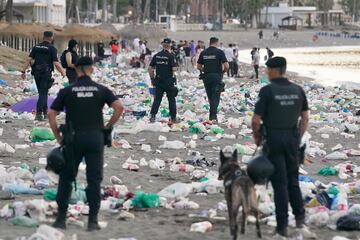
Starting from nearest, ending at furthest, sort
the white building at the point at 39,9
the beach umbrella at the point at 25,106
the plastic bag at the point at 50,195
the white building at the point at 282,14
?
the plastic bag at the point at 50,195 → the beach umbrella at the point at 25,106 → the white building at the point at 39,9 → the white building at the point at 282,14

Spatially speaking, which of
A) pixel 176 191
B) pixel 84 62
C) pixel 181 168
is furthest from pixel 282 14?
pixel 84 62

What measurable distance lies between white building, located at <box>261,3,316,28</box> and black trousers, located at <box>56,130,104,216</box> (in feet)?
465

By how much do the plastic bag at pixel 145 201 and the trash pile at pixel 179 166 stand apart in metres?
0.01

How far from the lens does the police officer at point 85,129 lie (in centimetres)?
848

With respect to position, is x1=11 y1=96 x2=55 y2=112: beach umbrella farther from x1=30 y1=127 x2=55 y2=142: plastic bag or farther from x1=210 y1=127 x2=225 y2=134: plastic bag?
x1=30 y1=127 x2=55 y2=142: plastic bag

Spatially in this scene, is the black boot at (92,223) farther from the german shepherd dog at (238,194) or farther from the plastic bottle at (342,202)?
the plastic bottle at (342,202)

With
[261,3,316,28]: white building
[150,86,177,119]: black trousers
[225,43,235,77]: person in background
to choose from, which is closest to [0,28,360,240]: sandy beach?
[150,86,177,119]: black trousers

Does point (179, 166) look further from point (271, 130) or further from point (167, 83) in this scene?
point (167, 83)

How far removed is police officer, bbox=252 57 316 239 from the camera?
829 cm

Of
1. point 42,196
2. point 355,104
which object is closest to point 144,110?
point 355,104

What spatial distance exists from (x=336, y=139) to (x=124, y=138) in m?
3.83

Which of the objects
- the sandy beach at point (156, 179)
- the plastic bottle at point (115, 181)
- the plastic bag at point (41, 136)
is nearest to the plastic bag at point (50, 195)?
the sandy beach at point (156, 179)

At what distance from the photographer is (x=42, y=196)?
33.2 ft

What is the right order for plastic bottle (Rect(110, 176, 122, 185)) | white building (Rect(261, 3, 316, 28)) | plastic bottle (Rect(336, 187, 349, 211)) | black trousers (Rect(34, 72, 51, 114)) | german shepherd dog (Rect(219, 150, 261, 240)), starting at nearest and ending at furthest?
german shepherd dog (Rect(219, 150, 261, 240)), plastic bottle (Rect(336, 187, 349, 211)), plastic bottle (Rect(110, 176, 122, 185)), black trousers (Rect(34, 72, 51, 114)), white building (Rect(261, 3, 316, 28))
